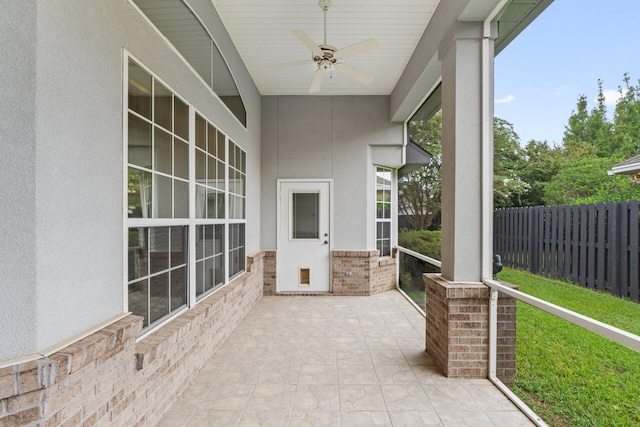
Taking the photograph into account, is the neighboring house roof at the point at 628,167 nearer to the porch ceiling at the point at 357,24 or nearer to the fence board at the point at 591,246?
the fence board at the point at 591,246

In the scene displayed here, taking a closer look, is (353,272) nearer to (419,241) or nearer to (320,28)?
(419,241)

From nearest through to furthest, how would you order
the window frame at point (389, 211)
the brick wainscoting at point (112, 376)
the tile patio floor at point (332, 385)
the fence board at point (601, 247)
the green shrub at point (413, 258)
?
the brick wainscoting at point (112, 376)
the fence board at point (601, 247)
the tile patio floor at point (332, 385)
the green shrub at point (413, 258)
the window frame at point (389, 211)

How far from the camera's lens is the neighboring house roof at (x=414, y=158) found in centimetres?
594

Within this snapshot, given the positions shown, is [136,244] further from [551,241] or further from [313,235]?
[313,235]

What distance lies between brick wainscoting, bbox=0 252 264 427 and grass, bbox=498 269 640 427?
2467mm

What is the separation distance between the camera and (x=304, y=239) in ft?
18.6

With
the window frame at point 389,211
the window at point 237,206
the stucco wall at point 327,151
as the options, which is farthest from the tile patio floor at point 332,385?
the window frame at point 389,211

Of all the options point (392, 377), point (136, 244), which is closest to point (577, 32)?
point (392, 377)

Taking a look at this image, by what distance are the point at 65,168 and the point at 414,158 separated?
17.8 feet

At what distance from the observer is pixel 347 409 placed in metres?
2.25

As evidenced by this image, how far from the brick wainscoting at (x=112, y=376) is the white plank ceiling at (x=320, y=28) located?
2953mm

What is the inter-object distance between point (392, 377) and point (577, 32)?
265cm

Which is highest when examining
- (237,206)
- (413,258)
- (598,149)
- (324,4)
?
(324,4)

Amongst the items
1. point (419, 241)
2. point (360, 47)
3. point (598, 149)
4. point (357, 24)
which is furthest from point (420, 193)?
point (598, 149)
